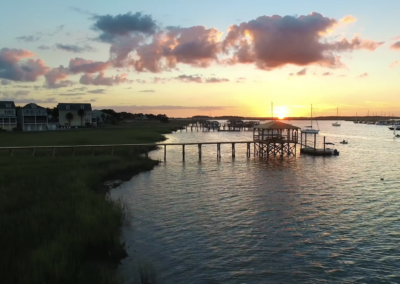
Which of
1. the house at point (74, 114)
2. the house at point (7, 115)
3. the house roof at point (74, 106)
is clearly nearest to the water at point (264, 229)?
the house at point (7, 115)

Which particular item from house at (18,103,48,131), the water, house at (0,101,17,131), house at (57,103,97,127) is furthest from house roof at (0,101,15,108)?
the water

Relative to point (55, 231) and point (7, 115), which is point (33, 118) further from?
point (55, 231)

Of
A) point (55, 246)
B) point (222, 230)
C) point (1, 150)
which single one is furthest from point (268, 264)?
point (1, 150)

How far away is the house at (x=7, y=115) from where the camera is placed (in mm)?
90188

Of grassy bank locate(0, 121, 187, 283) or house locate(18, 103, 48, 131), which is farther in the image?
house locate(18, 103, 48, 131)

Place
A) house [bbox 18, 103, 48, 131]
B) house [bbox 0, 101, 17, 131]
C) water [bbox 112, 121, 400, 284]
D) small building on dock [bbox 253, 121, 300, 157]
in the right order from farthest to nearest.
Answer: house [bbox 18, 103, 48, 131]
house [bbox 0, 101, 17, 131]
small building on dock [bbox 253, 121, 300, 157]
water [bbox 112, 121, 400, 284]

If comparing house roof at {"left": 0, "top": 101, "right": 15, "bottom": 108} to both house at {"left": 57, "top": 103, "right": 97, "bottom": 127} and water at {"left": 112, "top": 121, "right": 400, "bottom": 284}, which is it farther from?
water at {"left": 112, "top": 121, "right": 400, "bottom": 284}

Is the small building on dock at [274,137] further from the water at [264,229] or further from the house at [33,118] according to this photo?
the house at [33,118]

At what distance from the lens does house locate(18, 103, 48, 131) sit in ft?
302

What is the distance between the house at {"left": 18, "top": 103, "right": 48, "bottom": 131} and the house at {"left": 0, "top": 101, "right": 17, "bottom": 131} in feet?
7.59

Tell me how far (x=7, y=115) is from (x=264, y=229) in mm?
91848

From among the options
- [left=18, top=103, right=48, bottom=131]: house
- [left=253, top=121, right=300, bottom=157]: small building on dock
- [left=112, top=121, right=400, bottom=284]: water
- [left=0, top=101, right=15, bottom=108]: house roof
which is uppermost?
[left=0, top=101, right=15, bottom=108]: house roof

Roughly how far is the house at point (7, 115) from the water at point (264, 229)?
7426 centimetres

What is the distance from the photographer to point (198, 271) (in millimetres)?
12258
